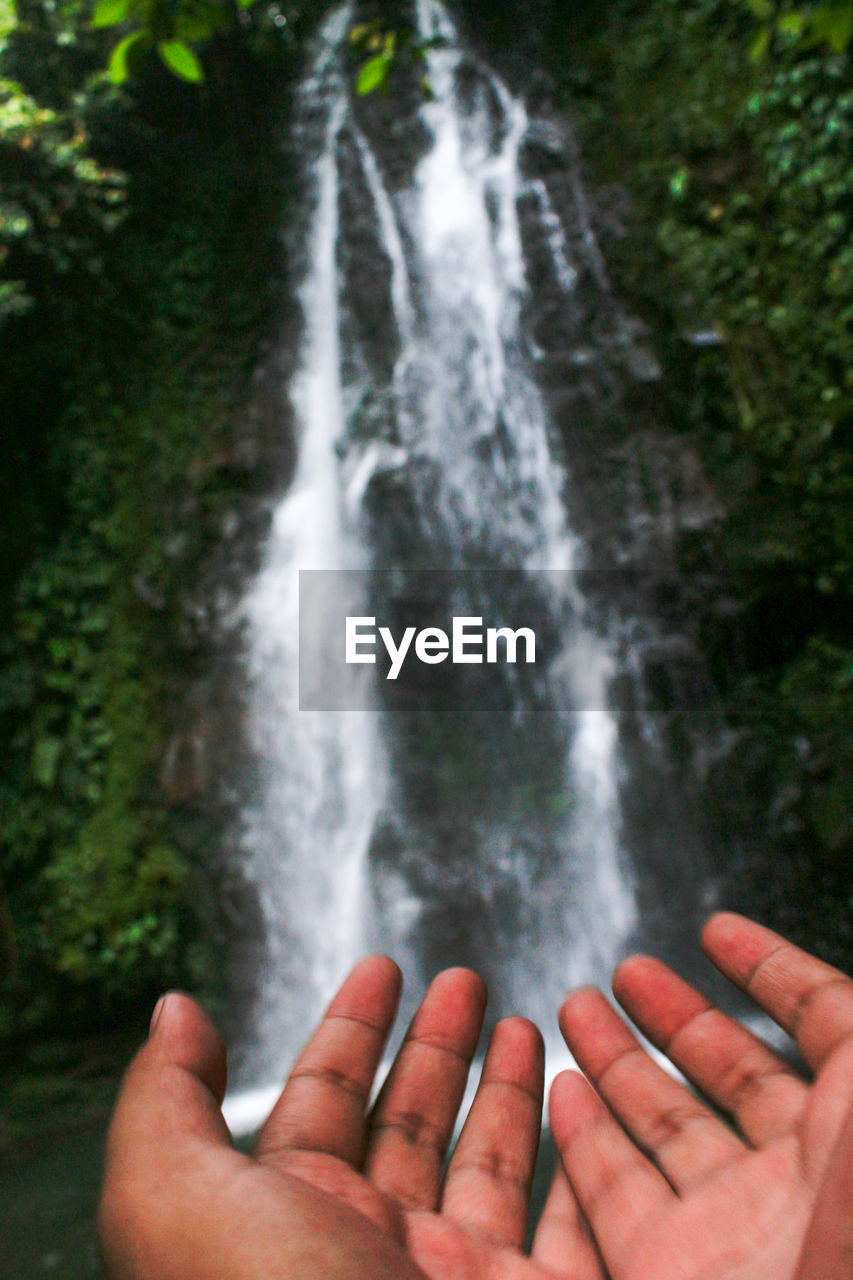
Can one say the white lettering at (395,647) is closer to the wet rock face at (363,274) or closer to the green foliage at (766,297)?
the wet rock face at (363,274)

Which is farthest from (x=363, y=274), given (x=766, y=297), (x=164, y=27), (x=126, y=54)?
(x=126, y=54)

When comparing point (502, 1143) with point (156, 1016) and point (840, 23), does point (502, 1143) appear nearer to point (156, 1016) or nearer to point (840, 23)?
point (156, 1016)

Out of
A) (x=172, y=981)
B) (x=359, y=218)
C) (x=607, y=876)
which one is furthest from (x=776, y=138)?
(x=172, y=981)

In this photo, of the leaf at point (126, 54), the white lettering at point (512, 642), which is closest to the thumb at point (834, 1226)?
the leaf at point (126, 54)

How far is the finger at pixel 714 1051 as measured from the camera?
1.18 metres

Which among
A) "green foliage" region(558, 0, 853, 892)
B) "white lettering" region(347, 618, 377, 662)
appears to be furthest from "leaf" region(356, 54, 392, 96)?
"green foliage" region(558, 0, 853, 892)

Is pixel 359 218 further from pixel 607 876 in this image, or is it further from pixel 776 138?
pixel 607 876

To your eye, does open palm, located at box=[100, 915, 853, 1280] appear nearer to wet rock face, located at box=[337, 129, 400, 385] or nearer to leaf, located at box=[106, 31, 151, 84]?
leaf, located at box=[106, 31, 151, 84]

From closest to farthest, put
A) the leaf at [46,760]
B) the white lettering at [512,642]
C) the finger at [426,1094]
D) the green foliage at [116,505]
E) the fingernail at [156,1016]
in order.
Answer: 1. the fingernail at [156,1016]
2. the finger at [426,1094]
3. the white lettering at [512,642]
4. the green foliage at [116,505]
5. the leaf at [46,760]

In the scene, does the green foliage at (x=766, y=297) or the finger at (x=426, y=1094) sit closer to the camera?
the finger at (x=426, y=1094)

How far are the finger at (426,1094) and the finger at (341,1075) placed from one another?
0.13 ft

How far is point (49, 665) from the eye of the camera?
229 inches

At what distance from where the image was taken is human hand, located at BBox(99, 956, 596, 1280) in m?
0.94

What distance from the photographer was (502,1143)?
4.12ft
